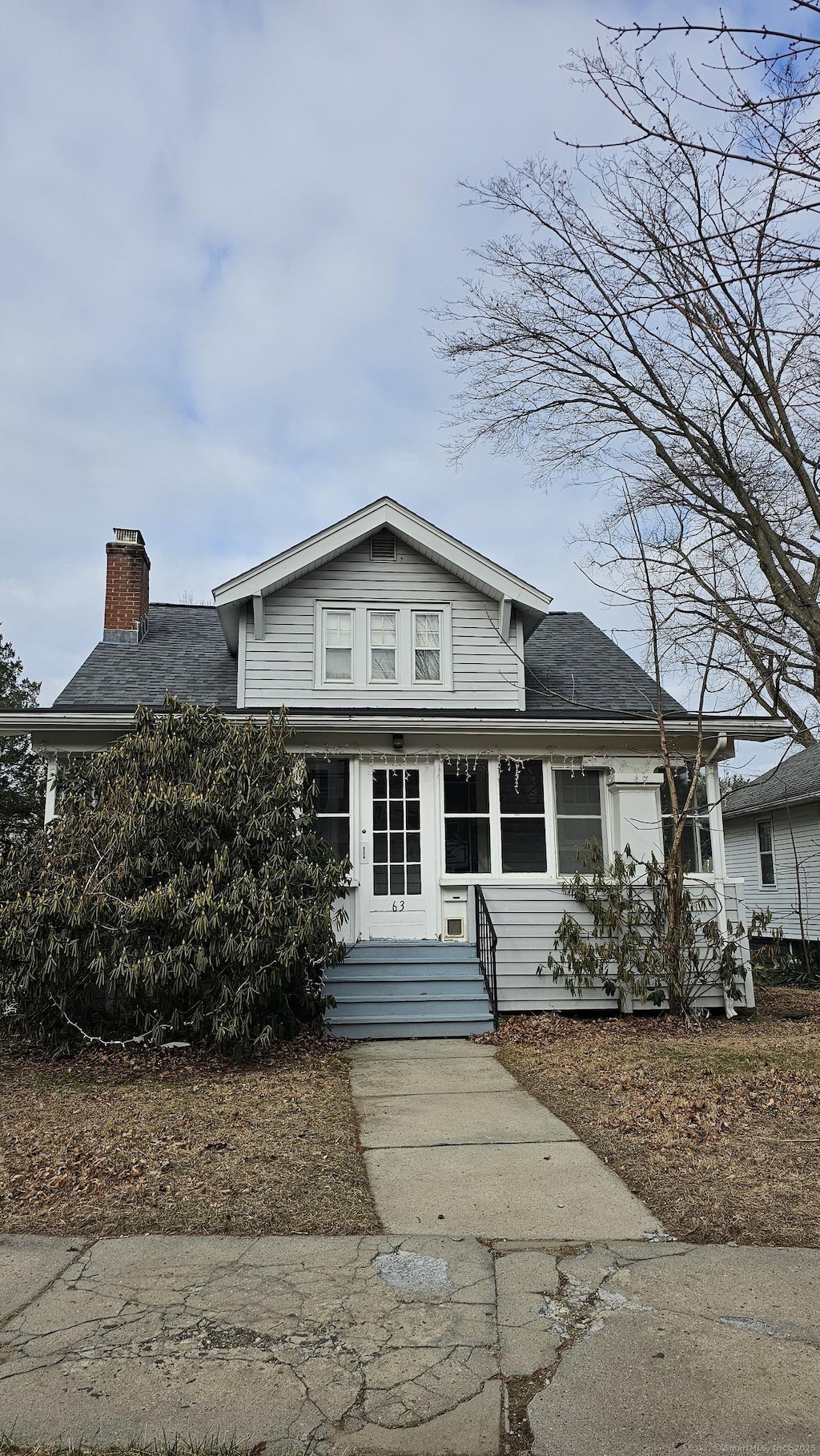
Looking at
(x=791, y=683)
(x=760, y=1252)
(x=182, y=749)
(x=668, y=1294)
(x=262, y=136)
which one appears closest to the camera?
(x=668, y=1294)

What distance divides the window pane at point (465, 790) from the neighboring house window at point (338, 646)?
199cm

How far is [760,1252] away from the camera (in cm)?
399

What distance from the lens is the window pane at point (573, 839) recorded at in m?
12.1

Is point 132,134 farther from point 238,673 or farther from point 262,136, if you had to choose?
point 238,673

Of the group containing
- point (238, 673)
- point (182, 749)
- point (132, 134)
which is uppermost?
point (132, 134)

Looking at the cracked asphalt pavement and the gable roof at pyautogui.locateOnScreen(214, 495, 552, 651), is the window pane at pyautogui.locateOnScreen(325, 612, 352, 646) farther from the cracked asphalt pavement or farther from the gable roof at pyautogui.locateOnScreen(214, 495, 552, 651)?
the cracked asphalt pavement

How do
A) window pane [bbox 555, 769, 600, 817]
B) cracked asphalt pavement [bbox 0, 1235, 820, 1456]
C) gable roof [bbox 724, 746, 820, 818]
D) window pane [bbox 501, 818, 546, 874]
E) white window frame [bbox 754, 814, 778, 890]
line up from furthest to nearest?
white window frame [bbox 754, 814, 778, 890] → gable roof [bbox 724, 746, 820, 818] → window pane [bbox 555, 769, 600, 817] → window pane [bbox 501, 818, 546, 874] → cracked asphalt pavement [bbox 0, 1235, 820, 1456]

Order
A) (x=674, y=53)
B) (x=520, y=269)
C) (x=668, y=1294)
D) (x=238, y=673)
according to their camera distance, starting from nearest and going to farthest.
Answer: (x=668, y=1294) < (x=674, y=53) < (x=520, y=269) < (x=238, y=673)

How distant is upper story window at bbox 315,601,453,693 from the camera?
1285 cm

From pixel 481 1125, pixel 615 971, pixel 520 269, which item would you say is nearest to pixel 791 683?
pixel 615 971

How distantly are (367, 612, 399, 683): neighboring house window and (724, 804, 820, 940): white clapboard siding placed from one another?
35.3ft

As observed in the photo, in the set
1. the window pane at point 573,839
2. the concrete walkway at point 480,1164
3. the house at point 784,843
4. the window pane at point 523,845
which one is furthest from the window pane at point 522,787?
the house at point 784,843

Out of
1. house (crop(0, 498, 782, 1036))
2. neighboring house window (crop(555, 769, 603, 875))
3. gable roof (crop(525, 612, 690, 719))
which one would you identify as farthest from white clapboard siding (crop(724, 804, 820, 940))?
house (crop(0, 498, 782, 1036))

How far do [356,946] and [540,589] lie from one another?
5.55m
